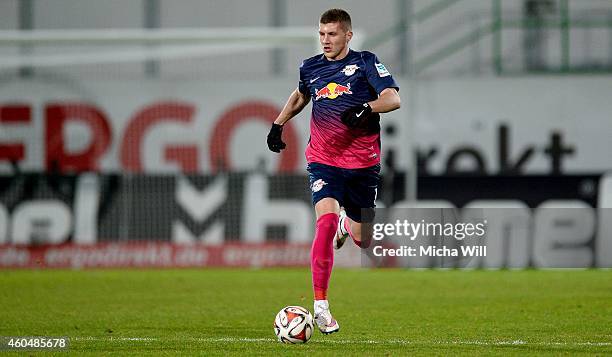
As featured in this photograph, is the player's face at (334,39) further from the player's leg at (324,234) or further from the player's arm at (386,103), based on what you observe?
the player's leg at (324,234)

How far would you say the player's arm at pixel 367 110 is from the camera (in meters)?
8.77

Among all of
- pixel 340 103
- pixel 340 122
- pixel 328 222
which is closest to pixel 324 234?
pixel 328 222

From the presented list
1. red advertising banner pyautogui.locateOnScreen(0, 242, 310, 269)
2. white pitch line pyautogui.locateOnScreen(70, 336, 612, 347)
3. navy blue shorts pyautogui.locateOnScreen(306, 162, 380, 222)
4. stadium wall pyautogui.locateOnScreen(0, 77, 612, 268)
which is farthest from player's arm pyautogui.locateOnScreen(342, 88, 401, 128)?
red advertising banner pyautogui.locateOnScreen(0, 242, 310, 269)

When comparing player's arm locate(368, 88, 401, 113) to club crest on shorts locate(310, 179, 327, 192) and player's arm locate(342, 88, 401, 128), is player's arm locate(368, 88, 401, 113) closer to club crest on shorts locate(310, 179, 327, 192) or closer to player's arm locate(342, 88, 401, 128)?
player's arm locate(342, 88, 401, 128)

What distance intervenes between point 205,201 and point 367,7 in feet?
18.2

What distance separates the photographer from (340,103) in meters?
9.27

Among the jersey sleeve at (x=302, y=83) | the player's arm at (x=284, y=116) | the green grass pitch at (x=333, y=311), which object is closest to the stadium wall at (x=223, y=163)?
the green grass pitch at (x=333, y=311)

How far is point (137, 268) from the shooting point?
62.5 ft

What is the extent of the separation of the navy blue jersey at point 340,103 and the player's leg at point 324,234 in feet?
0.42

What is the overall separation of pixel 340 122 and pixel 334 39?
62 cm

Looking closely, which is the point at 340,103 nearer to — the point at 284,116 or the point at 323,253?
the point at 284,116

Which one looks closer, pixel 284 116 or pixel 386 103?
pixel 386 103

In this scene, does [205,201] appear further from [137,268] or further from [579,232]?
[579,232]

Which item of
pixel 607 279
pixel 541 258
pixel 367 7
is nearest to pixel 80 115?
pixel 367 7
